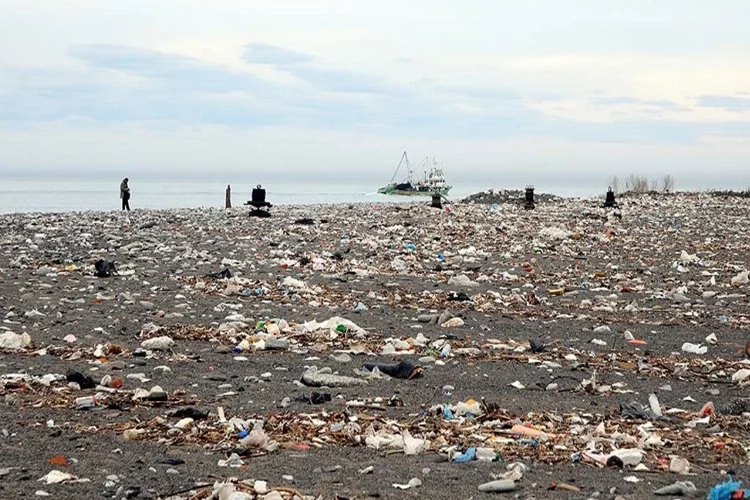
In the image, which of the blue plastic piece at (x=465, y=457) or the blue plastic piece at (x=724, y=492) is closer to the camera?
the blue plastic piece at (x=724, y=492)

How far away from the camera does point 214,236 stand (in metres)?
16.5

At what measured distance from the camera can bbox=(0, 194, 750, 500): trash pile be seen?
165 inches

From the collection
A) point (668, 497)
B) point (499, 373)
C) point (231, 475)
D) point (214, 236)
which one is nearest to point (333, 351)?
point (499, 373)

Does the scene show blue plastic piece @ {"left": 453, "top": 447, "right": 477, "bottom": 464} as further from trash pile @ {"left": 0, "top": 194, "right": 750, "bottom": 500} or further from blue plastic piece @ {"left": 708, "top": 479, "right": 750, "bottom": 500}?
blue plastic piece @ {"left": 708, "top": 479, "right": 750, "bottom": 500}

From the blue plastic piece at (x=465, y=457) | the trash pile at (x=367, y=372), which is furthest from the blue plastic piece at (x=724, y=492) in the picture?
the blue plastic piece at (x=465, y=457)

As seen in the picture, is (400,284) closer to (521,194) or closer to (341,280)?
(341,280)

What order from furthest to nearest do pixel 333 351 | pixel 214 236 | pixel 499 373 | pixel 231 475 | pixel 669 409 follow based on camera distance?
pixel 214 236 < pixel 333 351 < pixel 499 373 < pixel 669 409 < pixel 231 475

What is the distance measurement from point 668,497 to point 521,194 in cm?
3454

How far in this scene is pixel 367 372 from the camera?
6.39 meters

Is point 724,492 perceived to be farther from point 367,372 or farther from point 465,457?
point 367,372

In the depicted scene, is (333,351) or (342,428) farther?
(333,351)

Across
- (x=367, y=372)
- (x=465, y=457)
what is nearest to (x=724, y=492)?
(x=465, y=457)

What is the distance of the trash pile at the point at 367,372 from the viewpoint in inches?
165

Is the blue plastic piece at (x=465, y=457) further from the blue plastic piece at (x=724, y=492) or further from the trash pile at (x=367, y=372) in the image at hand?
the blue plastic piece at (x=724, y=492)
